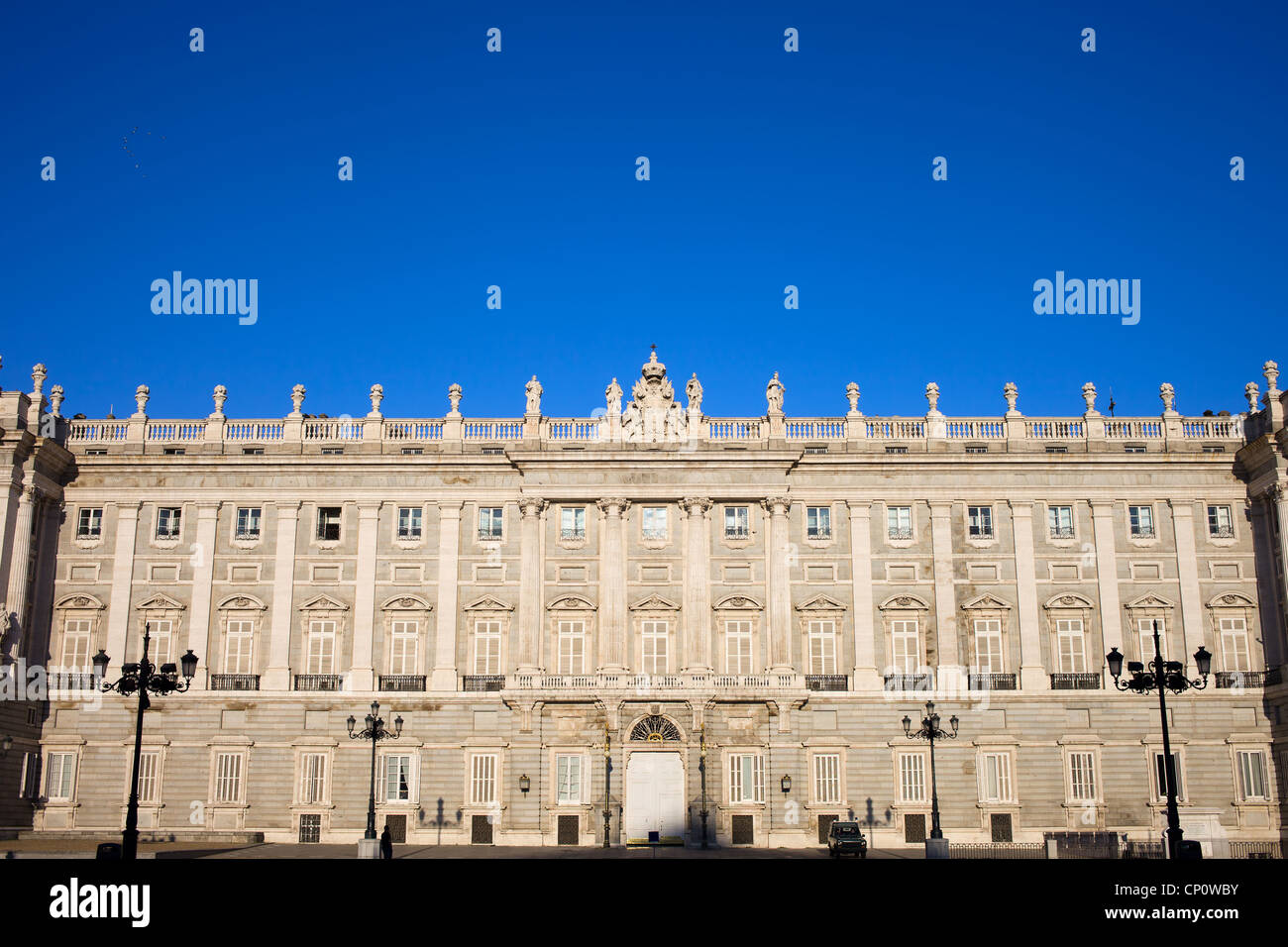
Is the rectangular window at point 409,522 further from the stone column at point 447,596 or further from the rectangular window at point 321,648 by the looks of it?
the rectangular window at point 321,648

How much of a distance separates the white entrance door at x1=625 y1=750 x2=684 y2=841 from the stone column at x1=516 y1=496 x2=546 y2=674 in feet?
18.8

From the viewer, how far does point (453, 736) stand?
1812 inches

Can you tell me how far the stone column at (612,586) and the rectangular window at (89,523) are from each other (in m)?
20.7

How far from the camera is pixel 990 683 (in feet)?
152

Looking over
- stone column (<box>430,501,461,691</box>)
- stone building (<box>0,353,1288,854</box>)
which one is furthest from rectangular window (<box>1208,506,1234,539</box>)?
stone column (<box>430,501,461,691</box>)

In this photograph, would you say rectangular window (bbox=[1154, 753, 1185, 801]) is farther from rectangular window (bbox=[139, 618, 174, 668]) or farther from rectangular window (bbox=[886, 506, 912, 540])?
rectangular window (bbox=[139, 618, 174, 668])

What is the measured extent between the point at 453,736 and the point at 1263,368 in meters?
36.0

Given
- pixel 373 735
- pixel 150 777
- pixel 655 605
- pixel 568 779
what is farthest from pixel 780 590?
pixel 150 777

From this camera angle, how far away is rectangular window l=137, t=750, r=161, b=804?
149ft

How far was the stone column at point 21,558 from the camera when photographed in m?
45.1
